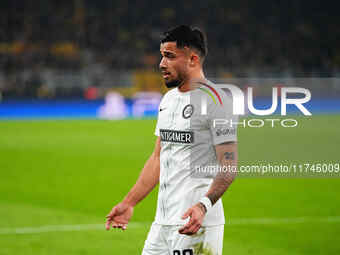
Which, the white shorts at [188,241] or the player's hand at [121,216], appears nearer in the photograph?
the white shorts at [188,241]

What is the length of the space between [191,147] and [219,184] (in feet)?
1.03

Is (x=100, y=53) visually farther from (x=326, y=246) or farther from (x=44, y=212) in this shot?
(x=326, y=246)

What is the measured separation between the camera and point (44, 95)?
31.2m

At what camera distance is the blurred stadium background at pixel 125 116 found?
7.33 m

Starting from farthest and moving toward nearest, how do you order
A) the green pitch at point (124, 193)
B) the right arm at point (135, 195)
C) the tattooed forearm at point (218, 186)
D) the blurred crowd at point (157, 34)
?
the blurred crowd at point (157, 34) → the green pitch at point (124, 193) → the right arm at point (135, 195) → the tattooed forearm at point (218, 186)

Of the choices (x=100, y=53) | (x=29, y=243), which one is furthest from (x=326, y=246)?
(x=100, y=53)

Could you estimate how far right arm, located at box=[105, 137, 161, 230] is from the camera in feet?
13.1

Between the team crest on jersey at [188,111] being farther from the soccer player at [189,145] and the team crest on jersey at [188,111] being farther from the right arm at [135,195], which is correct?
the right arm at [135,195]

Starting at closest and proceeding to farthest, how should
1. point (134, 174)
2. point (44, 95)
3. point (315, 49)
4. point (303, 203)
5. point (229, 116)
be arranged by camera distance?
point (229, 116), point (303, 203), point (134, 174), point (44, 95), point (315, 49)

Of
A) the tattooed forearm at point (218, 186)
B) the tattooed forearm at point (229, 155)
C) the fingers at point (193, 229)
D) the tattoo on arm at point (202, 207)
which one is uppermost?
the tattooed forearm at point (229, 155)

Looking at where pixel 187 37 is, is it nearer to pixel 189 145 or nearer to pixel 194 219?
pixel 189 145

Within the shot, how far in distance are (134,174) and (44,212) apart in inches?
152

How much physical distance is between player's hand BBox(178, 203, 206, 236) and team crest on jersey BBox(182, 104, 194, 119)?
1.86 feet

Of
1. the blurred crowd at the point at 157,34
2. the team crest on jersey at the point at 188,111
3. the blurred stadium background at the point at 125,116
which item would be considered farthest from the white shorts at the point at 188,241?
the blurred crowd at the point at 157,34
